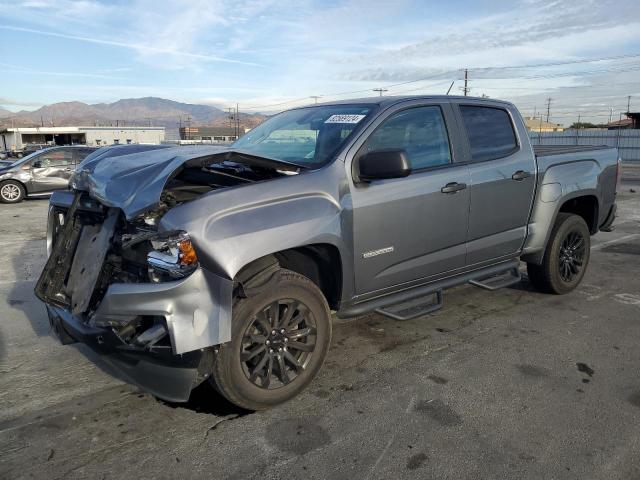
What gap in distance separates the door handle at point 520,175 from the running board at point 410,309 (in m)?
1.38

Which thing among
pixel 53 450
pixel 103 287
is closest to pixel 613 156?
pixel 103 287

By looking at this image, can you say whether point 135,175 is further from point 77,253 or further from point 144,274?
point 77,253

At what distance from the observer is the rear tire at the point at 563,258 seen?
5.32 m

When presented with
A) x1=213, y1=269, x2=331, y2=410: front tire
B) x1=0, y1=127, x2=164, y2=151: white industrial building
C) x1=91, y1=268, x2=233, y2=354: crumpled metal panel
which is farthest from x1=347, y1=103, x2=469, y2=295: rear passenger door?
x1=0, y1=127, x2=164, y2=151: white industrial building

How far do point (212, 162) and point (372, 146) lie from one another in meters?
1.25

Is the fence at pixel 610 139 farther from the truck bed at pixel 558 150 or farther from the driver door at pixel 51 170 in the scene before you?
the truck bed at pixel 558 150

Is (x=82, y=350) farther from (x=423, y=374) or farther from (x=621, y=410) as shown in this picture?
(x=621, y=410)

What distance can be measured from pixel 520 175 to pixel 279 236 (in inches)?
107

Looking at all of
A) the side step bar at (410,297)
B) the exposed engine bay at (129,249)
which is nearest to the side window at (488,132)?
the side step bar at (410,297)

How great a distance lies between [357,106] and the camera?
13.5 feet

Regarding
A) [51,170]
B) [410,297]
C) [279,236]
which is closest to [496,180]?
[410,297]

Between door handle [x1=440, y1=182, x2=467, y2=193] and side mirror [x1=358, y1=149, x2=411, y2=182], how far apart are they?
71 centimetres

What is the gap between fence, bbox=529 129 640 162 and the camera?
3722 centimetres

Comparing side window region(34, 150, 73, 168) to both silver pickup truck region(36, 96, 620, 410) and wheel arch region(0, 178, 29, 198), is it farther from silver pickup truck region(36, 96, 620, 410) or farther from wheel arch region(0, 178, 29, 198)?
silver pickup truck region(36, 96, 620, 410)
